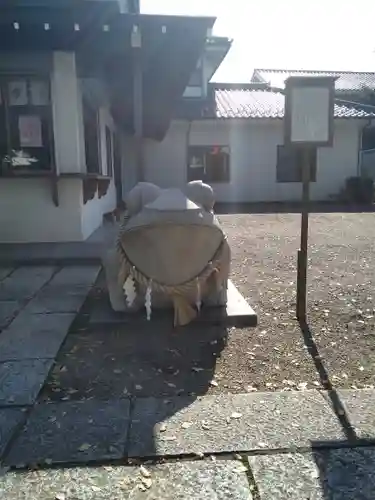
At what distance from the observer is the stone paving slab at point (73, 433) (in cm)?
193

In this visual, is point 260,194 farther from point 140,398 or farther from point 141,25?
point 140,398

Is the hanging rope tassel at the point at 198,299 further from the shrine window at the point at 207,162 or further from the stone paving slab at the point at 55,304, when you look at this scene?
the shrine window at the point at 207,162

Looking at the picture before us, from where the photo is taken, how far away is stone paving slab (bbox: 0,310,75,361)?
303 centimetres

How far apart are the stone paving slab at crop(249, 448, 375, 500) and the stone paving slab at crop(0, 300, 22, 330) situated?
2498mm

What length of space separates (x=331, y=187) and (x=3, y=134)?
12.5 metres

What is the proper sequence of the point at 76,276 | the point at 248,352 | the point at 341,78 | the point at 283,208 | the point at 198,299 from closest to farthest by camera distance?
the point at 248,352
the point at 198,299
the point at 76,276
the point at 283,208
the point at 341,78

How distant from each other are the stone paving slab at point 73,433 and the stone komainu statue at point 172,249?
105 cm

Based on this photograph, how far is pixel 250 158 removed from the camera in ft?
51.6

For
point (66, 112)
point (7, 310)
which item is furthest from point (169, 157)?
point (7, 310)

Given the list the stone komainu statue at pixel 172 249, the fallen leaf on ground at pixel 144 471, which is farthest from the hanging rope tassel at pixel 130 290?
the fallen leaf on ground at pixel 144 471

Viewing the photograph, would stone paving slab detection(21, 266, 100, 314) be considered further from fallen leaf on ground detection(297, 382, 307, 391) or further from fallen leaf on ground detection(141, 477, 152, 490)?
fallen leaf on ground detection(141, 477, 152, 490)

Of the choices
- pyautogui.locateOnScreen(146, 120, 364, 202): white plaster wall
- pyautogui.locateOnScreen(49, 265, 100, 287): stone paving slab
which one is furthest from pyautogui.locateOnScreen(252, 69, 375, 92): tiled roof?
pyautogui.locateOnScreen(49, 265, 100, 287): stone paving slab

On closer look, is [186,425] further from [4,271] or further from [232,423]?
[4,271]

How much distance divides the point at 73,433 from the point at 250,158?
Result: 47.4ft
